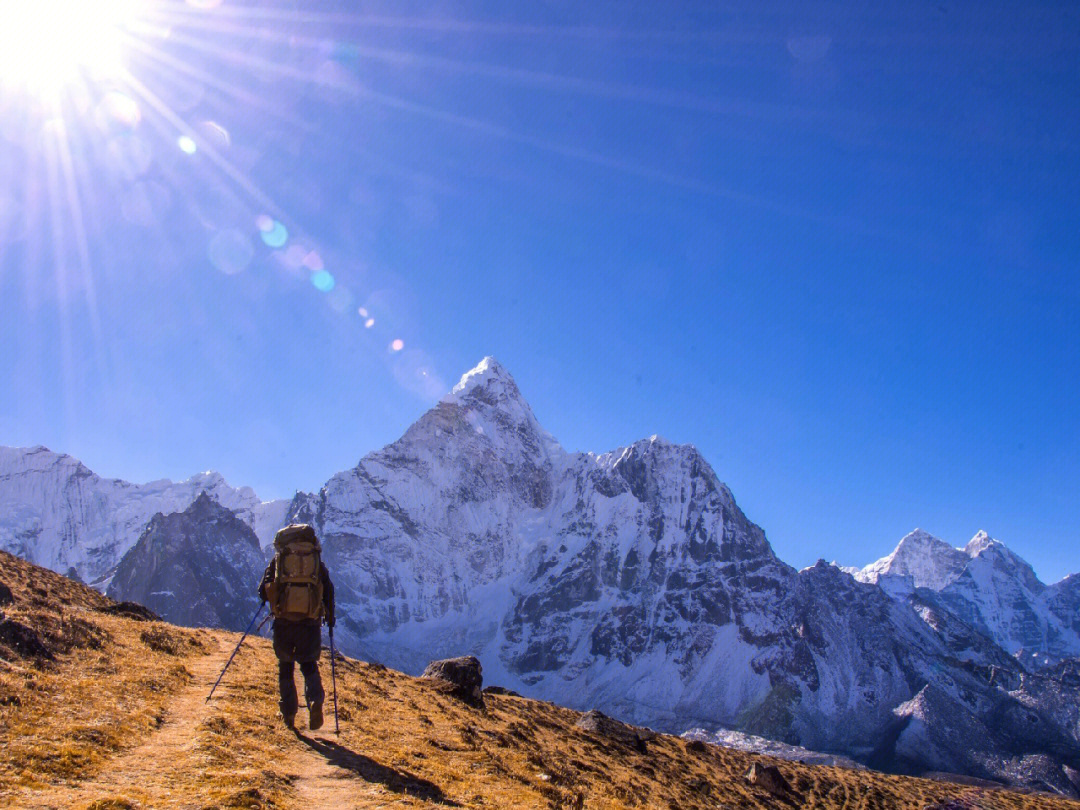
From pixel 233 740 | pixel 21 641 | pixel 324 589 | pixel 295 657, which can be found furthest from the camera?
pixel 324 589

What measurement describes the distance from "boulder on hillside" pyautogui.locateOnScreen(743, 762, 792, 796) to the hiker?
23.3m

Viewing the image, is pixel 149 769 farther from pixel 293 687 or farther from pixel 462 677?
pixel 462 677

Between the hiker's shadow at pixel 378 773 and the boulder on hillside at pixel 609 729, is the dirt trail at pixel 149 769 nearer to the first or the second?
the hiker's shadow at pixel 378 773

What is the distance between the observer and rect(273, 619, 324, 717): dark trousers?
1195cm

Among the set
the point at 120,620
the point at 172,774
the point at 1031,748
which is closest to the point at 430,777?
the point at 172,774

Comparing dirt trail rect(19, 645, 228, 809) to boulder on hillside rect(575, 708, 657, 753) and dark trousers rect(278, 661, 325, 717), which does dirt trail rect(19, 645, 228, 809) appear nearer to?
dark trousers rect(278, 661, 325, 717)

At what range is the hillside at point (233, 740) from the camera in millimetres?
7820

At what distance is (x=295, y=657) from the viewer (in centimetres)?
1212

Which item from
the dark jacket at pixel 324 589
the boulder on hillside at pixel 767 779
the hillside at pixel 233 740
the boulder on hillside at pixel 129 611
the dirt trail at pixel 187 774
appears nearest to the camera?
the dirt trail at pixel 187 774

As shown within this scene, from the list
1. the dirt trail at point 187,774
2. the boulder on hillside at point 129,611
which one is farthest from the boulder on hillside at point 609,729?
the boulder on hillside at point 129,611

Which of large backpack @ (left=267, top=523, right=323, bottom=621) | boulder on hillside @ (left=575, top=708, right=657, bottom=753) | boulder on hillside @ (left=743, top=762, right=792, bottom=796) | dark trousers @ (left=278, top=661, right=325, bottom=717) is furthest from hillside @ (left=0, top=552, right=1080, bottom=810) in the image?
boulder on hillside @ (left=743, top=762, right=792, bottom=796)

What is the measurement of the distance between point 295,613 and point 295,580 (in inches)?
23.2

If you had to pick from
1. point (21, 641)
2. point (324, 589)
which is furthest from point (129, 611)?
point (324, 589)

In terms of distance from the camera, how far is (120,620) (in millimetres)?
19594
